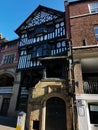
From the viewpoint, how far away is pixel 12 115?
557 inches

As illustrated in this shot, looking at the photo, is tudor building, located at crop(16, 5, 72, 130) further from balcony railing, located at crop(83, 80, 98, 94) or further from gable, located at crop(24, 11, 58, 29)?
balcony railing, located at crop(83, 80, 98, 94)

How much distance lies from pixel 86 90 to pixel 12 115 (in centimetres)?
967

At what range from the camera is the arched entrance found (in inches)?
341

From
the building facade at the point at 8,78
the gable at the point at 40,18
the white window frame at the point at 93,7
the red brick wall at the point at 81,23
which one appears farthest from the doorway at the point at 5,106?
the white window frame at the point at 93,7

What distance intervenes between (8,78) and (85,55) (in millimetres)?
13492

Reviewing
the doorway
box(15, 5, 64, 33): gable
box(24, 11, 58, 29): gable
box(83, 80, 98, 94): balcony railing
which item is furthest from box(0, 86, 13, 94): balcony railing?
box(83, 80, 98, 94): balcony railing

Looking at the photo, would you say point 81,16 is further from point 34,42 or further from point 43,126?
point 43,126

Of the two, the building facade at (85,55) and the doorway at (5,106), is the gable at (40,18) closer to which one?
the building facade at (85,55)

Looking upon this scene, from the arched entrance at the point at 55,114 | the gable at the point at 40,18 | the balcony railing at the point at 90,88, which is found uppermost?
the gable at the point at 40,18

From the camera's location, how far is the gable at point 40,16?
17.1 metres

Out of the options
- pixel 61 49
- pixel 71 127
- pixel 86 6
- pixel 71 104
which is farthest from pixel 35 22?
pixel 71 127

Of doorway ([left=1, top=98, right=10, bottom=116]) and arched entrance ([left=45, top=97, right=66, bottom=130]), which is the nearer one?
arched entrance ([left=45, top=97, right=66, bottom=130])

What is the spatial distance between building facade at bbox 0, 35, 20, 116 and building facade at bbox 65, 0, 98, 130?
9.19 metres

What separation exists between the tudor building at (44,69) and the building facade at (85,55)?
1.16 meters
